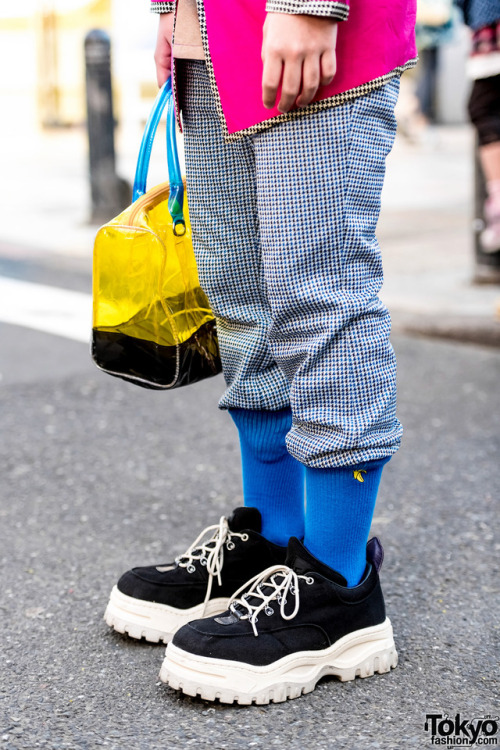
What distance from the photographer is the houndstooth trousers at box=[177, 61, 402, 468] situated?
53.9 inches

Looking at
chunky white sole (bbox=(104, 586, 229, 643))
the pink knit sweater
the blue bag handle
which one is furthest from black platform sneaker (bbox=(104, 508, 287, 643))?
the pink knit sweater

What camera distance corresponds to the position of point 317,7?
126 cm

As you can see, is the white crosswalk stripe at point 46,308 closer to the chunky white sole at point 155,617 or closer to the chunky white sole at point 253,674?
the chunky white sole at point 155,617

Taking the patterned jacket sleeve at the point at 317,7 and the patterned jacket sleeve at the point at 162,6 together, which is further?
the patterned jacket sleeve at the point at 162,6

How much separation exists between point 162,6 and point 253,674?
1.05 meters

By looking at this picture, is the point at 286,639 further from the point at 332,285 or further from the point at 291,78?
the point at 291,78

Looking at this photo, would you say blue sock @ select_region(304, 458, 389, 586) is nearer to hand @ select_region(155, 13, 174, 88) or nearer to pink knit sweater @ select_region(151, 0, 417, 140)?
pink knit sweater @ select_region(151, 0, 417, 140)

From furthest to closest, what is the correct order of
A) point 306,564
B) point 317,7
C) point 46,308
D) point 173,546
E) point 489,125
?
point 46,308, point 489,125, point 173,546, point 306,564, point 317,7

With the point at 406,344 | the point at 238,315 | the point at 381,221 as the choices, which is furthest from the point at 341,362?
the point at 381,221

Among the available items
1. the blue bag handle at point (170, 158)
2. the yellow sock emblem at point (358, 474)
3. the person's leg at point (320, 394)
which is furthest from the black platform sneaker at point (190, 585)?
the blue bag handle at point (170, 158)

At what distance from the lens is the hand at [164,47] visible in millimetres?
1622

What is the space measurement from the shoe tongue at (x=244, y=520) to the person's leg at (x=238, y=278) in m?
0.03

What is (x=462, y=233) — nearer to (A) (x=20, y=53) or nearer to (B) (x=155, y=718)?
(B) (x=155, y=718)

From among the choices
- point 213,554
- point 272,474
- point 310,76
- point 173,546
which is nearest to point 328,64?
point 310,76
